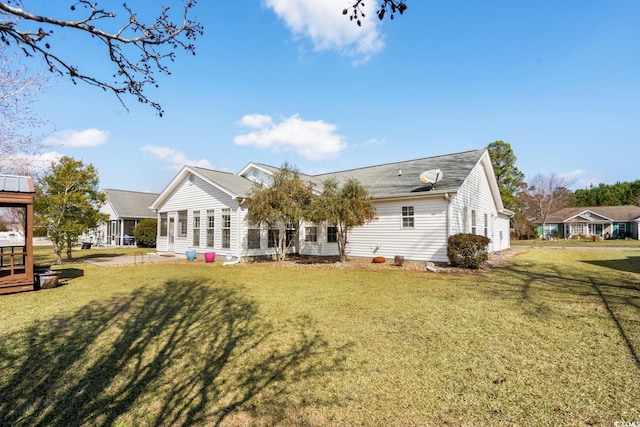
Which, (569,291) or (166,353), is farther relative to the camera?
(569,291)

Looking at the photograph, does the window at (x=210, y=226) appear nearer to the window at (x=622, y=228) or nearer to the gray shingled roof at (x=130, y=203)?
the gray shingled roof at (x=130, y=203)

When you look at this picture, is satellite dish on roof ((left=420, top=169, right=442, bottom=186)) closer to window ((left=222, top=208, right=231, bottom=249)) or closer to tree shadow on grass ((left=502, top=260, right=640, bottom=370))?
tree shadow on grass ((left=502, top=260, right=640, bottom=370))

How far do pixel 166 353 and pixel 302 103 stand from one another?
15612mm

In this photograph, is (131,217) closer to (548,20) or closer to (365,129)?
(365,129)

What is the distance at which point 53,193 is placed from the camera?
15367 mm

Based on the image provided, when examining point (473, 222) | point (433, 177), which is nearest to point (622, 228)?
point (473, 222)

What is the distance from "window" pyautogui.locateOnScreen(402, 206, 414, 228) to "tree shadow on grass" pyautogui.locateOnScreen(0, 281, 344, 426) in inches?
402

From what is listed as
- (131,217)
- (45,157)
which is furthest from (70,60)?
(131,217)

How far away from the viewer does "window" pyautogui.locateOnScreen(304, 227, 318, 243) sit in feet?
58.5

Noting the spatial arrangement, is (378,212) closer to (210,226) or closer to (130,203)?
(210,226)

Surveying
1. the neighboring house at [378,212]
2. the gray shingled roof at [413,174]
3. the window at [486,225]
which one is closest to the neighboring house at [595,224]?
the window at [486,225]

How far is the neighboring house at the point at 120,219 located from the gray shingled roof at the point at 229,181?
12.7 m

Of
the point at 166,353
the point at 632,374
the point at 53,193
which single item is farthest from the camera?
the point at 53,193

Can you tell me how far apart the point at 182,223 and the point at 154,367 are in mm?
16287
